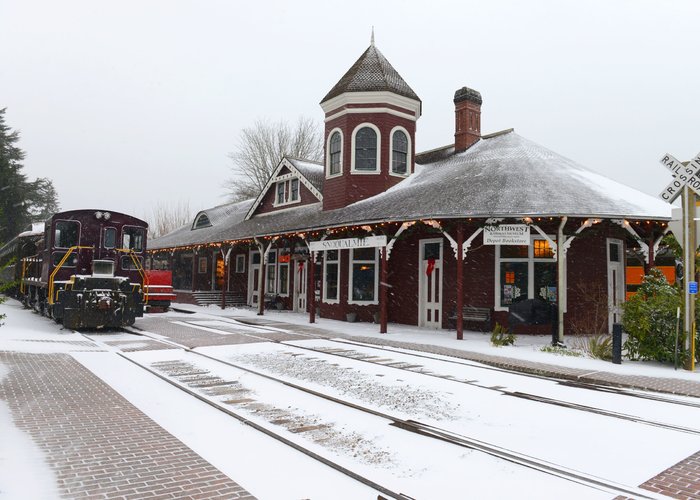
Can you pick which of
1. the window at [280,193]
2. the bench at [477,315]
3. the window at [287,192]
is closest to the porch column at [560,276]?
the bench at [477,315]

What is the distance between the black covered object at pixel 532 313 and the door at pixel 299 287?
36.0 feet

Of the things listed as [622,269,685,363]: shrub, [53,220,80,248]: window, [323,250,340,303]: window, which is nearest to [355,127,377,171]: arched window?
[323,250,340,303]: window

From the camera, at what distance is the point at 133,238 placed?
630 inches

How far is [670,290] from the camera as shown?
410 inches

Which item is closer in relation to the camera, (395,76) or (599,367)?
(599,367)

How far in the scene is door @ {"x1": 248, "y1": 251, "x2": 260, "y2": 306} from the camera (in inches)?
1008

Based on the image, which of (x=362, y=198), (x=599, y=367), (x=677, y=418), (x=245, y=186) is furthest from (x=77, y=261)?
(x=245, y=186)

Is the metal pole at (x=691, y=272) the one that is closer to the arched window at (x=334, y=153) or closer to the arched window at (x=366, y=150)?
the arched window at (x=366, y=150)

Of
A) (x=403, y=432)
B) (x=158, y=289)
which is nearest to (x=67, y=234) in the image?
(x=158, y=289)

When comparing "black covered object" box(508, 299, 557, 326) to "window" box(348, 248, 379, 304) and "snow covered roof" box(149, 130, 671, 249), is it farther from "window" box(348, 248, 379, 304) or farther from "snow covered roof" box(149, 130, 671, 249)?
"window" box(348, 248, 379, 304)

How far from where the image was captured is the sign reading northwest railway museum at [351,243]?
47.9ft

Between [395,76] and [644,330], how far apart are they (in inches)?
571

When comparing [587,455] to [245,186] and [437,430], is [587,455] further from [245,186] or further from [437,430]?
[245,186]

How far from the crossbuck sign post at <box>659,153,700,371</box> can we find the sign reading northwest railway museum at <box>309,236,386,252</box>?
713 centimetres
